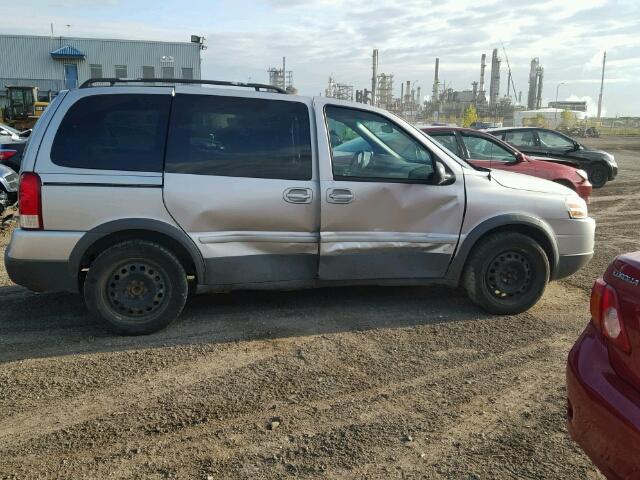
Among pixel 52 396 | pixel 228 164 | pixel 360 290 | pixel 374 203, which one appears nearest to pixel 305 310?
pixel 360 290

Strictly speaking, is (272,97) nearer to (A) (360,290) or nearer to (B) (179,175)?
(B) (179,175)

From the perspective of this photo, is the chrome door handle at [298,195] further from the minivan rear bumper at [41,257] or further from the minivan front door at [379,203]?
the minivan rear bumper at [41,257]

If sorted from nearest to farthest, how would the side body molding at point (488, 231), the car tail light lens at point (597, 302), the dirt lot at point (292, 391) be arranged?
the car tail light lens at point (597, 302)
the dirt lot at point (292, 391)
the side body molding at point (488, 231)

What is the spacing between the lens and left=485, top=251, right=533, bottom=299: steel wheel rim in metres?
4.88

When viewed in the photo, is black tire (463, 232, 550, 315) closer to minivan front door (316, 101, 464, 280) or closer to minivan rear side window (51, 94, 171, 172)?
minivan front door (316, 101, 464, 280)

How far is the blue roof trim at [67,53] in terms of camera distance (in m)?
50.6

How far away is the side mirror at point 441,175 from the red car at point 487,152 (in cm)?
456

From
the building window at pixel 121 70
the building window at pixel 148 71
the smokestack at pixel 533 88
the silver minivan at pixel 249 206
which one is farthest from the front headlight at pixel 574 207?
the smokestack at pixel 533 88

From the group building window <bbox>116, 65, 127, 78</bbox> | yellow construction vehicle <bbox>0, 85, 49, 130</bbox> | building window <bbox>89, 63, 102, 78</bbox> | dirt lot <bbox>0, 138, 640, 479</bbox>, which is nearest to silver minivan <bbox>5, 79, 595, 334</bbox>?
dirt lot <bbox>0, 138, 640, 479</bbox>

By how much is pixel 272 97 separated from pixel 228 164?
2.26ft

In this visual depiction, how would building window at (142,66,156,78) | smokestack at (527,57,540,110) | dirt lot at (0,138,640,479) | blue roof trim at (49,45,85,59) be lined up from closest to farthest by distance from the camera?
1. dirt lot at (0,138,640,479)
2. blue roof trim at (49,45,85,59)
3. building window at (142,66,156,78)
4. smokestack at (527,57,540,110)

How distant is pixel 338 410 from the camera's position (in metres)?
3.32

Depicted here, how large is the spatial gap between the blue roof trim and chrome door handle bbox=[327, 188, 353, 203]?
53.9 m

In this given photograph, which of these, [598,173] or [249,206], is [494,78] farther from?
[249,206]
